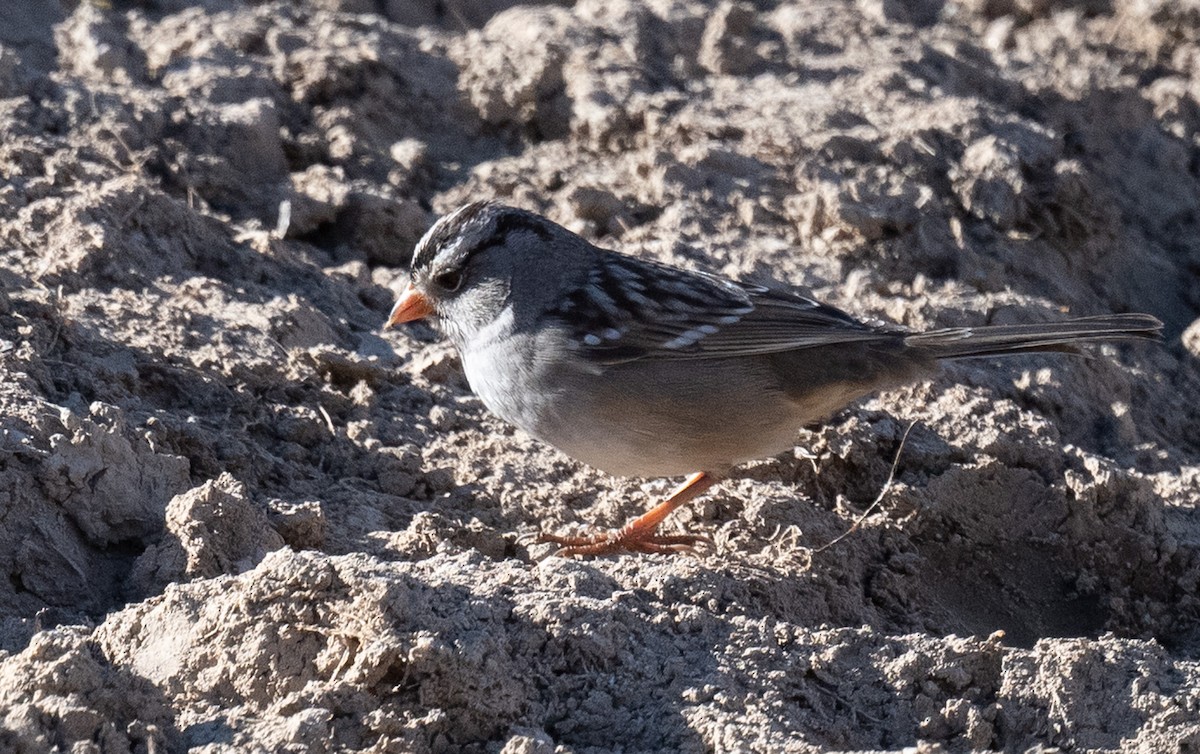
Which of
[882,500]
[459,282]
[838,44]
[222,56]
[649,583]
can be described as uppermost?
[838,44]

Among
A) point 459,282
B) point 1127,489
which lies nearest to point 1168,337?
point 1127,489

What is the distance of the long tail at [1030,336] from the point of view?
197 inches

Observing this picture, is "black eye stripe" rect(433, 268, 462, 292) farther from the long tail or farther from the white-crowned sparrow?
the long tail

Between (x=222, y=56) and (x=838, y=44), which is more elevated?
(x=838, y=44)

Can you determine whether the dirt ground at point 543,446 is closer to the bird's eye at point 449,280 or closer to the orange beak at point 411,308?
the orange beak at point 411,308

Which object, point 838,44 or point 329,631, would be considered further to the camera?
point 838,44

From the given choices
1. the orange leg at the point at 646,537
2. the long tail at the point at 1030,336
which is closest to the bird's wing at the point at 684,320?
the long tail at the point at 1030,336

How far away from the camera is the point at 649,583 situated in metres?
4.34

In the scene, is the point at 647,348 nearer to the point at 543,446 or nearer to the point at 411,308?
the point at 543,446

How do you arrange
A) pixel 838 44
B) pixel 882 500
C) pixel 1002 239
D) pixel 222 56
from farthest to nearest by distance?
pixel 838 44, pixel 222 56, pixel 1002 239, pixel 882 500

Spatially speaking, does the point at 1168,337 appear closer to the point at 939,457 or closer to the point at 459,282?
the point at 939,457

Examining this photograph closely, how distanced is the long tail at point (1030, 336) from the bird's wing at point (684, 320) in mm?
205

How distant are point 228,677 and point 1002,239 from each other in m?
4.50

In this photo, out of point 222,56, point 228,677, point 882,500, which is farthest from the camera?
point 222,56
